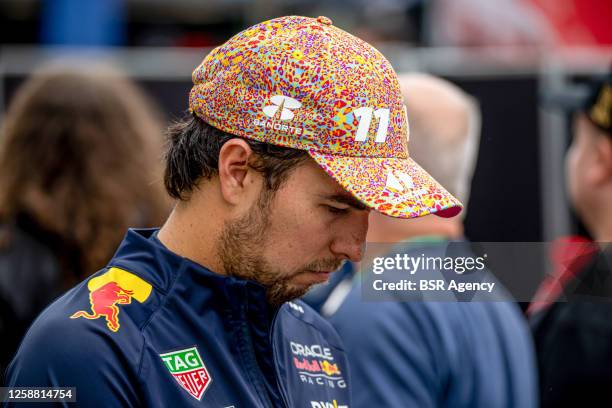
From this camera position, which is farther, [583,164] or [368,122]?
[583,164]

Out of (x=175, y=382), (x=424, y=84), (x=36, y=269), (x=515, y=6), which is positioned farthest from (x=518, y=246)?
(x=515, y=6)

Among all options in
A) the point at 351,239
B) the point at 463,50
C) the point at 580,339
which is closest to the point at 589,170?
the point at 580,339

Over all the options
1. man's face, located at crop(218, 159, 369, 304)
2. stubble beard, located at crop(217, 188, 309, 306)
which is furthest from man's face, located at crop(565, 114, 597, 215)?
stubble beard, located at crop(217, 188, 309, 306)

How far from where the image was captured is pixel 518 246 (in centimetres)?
236

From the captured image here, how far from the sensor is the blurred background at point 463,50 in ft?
16.1

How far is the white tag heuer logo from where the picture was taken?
1746 millimetres

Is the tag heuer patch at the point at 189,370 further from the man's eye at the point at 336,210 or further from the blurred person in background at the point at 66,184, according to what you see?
the blurred person in background at the point at 66,184

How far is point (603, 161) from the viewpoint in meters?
2.96

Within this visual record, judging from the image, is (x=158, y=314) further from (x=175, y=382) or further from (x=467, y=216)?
(x=467, y=216)

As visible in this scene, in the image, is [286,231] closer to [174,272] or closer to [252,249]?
[252,249]

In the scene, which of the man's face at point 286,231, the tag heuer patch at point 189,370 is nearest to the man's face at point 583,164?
the man's face at point 286,231

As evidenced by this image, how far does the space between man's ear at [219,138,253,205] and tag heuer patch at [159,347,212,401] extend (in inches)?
11.8

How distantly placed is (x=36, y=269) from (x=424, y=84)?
1.27m

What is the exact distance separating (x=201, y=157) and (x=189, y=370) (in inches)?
16.5
